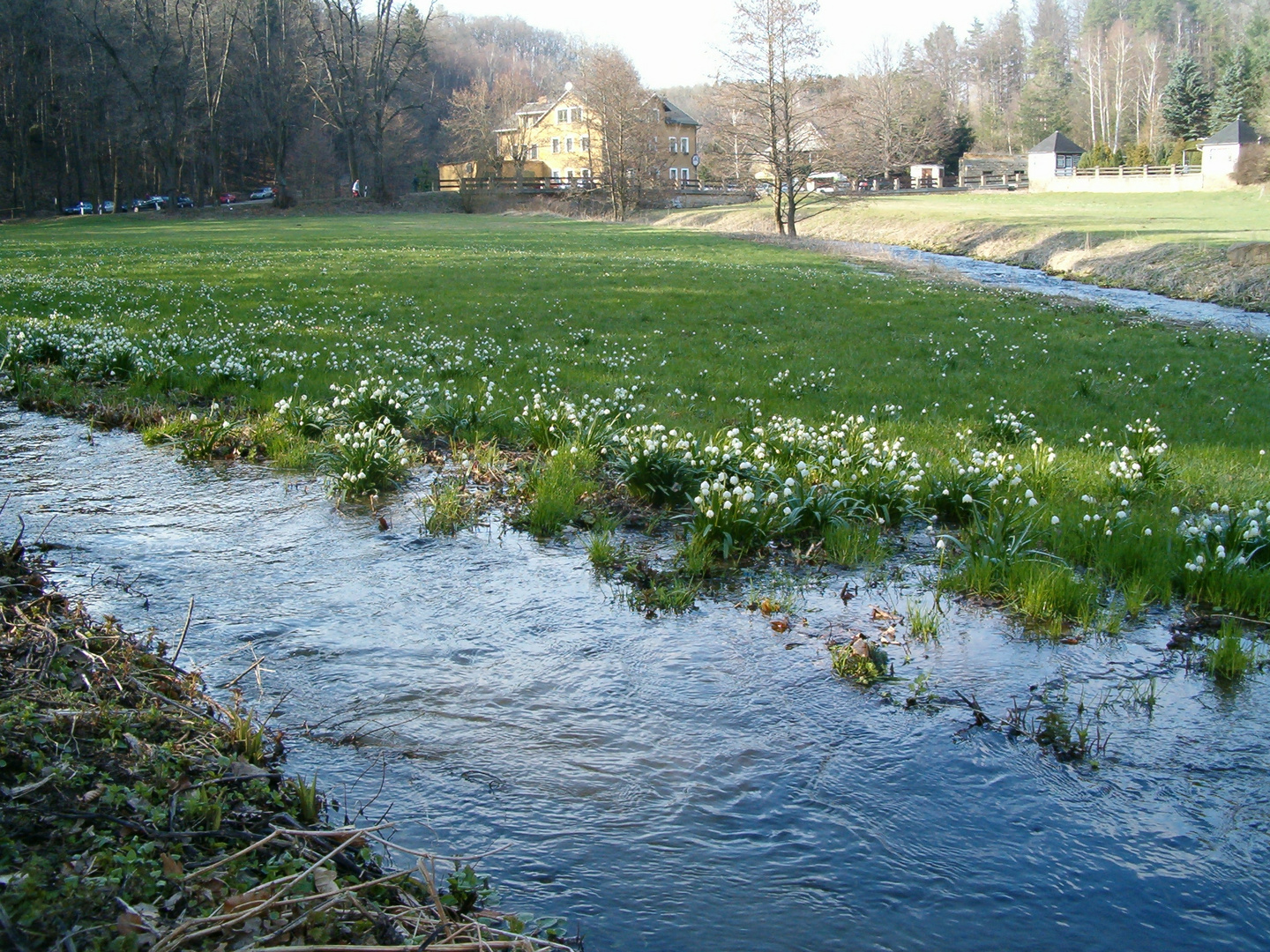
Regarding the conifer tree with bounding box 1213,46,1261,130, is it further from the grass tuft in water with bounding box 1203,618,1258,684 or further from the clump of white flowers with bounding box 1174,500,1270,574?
the grass tuft in water with bounding box 1203,618,1258,684

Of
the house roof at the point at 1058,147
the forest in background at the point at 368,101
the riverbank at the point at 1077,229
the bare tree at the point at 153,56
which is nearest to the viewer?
the riverbank at the point at 1077,229

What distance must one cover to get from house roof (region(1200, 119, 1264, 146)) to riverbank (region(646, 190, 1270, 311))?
934 cm

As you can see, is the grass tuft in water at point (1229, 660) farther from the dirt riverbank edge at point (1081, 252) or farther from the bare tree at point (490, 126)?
the bare tree at point (490, 126)

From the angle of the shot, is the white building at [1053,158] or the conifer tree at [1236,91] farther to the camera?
the white building at [1053,158]

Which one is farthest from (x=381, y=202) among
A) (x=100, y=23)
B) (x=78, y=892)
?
(x=78, y=892)

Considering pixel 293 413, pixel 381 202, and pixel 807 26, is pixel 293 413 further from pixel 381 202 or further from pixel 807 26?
pixel 381 202

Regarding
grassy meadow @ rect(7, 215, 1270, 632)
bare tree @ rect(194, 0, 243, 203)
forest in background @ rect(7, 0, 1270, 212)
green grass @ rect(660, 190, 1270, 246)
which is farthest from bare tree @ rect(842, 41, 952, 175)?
grassy meadow @ rect(7, 215, 1270, 632)

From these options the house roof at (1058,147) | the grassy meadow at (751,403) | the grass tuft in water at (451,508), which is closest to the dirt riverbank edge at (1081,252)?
the grassy meadow at (751,403)

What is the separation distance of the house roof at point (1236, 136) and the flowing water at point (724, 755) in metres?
78.3

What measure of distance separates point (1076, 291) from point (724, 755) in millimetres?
25618

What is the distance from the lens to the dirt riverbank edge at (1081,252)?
79.7ft

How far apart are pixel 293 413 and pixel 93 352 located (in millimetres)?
4371

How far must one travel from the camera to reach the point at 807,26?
46062mm

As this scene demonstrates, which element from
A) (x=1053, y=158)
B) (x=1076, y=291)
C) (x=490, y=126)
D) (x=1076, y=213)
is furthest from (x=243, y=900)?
(x=1053, y=158)
